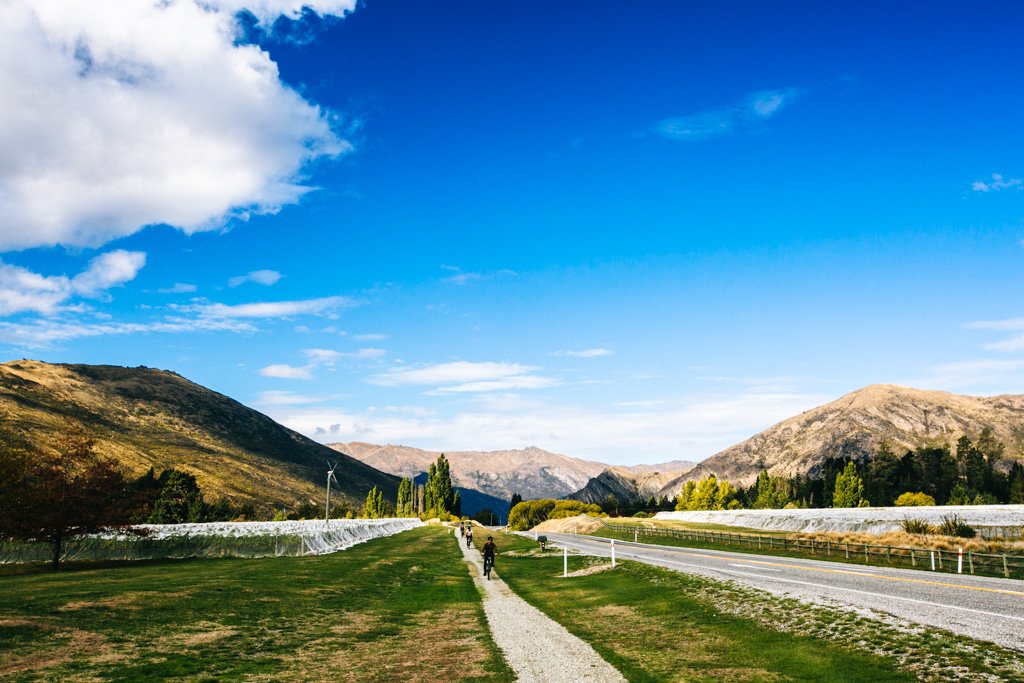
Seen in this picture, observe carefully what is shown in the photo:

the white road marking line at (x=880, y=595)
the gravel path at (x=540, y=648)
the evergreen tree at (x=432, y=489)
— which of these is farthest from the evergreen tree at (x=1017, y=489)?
the gravel path at (x=540, y=648)

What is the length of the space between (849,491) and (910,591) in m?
138

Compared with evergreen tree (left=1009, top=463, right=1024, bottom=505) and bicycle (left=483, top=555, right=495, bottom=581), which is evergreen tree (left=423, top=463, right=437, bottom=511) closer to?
evergreen tree (left=1009, top=463, right=1024, bottom=505)

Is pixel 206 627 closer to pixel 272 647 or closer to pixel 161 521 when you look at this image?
pixel 272 647

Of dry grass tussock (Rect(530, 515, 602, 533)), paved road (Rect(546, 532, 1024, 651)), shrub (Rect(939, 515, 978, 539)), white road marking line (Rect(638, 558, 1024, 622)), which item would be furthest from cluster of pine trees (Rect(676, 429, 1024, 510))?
white road marking line (Rect(638, 558, 1024, 622))

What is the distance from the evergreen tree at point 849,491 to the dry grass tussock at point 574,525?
2420 inches

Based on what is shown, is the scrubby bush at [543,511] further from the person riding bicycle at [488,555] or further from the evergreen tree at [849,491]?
the person riding bicycle at [488,555]

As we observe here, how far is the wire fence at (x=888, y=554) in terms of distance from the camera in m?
35.6

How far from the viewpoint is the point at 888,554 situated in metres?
43.9

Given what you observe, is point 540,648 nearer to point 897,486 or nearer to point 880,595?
point 880,595

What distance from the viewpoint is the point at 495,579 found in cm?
4228

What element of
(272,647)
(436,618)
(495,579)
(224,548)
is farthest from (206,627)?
(224,548)

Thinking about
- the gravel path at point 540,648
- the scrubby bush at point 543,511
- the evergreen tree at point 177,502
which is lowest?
the scrubby bush at point 543,511

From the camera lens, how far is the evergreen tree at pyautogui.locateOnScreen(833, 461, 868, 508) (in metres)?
146

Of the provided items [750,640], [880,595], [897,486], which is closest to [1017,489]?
[897,486]
